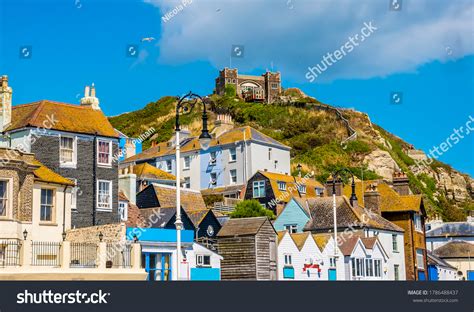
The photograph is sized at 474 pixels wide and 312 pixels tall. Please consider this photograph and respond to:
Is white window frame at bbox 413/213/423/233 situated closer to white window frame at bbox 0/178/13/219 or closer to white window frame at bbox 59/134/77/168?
white window frame at bbox 59/134/77/168

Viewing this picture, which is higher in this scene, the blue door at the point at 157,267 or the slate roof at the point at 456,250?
the slate roof at the point at 456,250

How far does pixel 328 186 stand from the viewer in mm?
70812

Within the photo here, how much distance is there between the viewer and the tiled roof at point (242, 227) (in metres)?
51.5

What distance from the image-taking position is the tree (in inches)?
2489

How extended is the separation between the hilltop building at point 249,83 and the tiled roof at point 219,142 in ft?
161

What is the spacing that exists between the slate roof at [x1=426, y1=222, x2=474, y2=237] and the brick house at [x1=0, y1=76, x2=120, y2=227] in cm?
5156

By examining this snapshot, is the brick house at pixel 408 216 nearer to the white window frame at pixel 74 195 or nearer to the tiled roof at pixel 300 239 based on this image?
the tiled roof at pixel 300 239

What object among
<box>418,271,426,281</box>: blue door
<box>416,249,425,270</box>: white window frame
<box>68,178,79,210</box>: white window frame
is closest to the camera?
<box>68,178,79,210</box>: white window frame

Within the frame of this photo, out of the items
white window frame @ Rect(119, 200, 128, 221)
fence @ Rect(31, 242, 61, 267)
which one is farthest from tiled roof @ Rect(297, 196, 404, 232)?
fence @ Rect(31, 242, 61, 267)

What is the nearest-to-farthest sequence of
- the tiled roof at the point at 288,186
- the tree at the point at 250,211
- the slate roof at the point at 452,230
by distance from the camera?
the tree at the point at 250,211 → the tiled roof at the point at 288,186 → the slate roof at the point at 452,230

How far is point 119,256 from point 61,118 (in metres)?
12.6

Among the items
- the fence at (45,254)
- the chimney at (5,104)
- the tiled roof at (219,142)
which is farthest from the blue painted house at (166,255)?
the tiled roof at (219,142)
